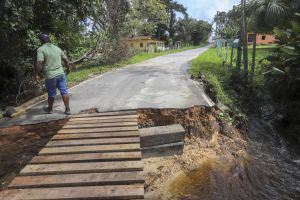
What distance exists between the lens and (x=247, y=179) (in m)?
5.87

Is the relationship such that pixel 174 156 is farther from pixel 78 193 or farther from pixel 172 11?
pixel 172 11

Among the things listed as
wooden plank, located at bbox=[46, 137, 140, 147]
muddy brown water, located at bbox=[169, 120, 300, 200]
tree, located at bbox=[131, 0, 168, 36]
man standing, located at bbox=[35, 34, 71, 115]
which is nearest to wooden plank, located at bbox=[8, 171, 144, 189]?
wooden plank, located at bbox=[46, 137, 140, 147]

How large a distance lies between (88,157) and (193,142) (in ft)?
10.5

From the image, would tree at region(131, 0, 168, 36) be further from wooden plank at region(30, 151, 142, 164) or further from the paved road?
wooden plank at region(30, 151, 142, 164)

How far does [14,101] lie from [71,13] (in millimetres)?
3322

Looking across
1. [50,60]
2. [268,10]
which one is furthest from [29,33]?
[268,10]

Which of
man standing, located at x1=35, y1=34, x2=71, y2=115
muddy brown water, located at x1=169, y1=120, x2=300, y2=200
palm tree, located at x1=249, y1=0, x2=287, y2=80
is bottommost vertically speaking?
muddy brown water, located at x1=169, y1=120, x2=300, y2=200

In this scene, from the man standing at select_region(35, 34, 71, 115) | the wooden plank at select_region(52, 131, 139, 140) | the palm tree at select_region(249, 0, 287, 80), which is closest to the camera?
the wooden plank at select_region(52, 131, 139, 140)

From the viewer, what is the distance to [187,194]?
5301mm

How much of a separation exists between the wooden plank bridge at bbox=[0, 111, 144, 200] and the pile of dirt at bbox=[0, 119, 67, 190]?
1.25 meters

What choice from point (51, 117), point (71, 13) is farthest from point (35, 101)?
point (71, 13)

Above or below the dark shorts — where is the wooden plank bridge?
below

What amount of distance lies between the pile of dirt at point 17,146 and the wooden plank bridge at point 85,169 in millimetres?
1250

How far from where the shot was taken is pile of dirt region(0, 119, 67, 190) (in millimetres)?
6477
